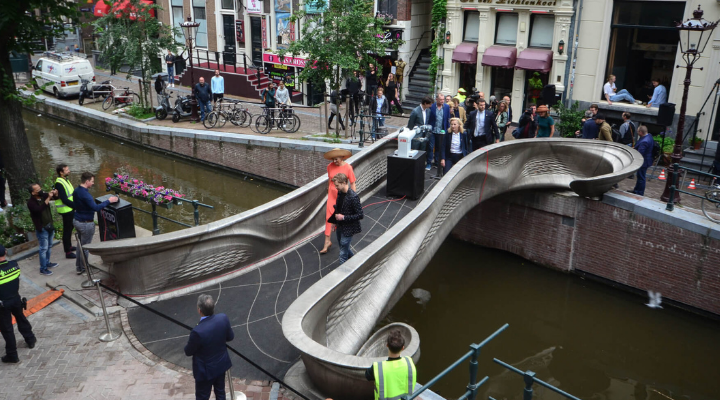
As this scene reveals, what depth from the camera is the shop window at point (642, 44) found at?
668 inches

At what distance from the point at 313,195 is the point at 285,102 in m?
10.00

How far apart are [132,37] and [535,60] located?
13938 mm

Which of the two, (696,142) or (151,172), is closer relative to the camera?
(696,142)

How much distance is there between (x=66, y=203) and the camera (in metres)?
10.1

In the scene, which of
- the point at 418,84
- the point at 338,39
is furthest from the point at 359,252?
the point at 418,84

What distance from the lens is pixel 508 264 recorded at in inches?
558

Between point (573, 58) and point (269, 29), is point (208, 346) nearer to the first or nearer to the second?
point (573, 58)

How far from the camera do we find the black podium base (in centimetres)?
1130

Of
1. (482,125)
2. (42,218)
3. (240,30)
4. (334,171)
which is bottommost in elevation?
(42,218)

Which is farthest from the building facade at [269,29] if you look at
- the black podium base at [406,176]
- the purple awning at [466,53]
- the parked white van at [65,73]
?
the black podium base at [406,176]

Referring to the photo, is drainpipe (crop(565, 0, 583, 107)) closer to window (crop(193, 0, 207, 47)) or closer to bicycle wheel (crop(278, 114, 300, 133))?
bicycle wheel (crop(278, 114, 300, 133))

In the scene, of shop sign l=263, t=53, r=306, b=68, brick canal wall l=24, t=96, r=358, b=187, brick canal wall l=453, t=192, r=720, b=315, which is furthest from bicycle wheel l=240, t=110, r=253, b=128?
brick canal wall l=453, t=192, r=720, b=315

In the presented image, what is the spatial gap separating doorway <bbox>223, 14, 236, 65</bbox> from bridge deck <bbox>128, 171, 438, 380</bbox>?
819 inches

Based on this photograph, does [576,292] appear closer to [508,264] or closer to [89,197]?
[508,264]
